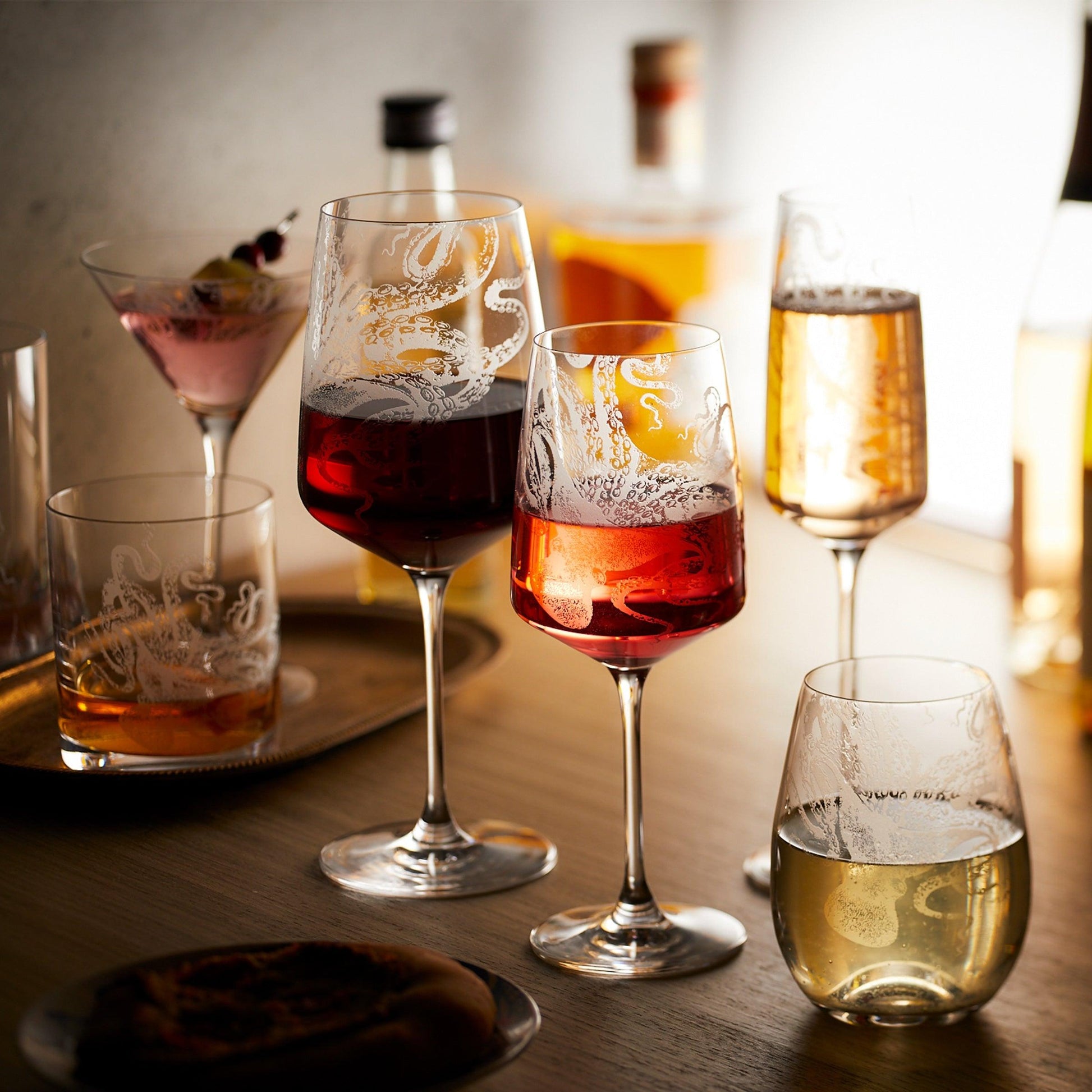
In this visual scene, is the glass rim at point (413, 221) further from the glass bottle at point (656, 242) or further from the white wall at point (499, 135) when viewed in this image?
the glass bottle at point (656, 242)

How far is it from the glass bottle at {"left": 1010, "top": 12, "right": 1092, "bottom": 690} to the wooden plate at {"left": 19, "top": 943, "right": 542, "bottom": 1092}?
0.61m

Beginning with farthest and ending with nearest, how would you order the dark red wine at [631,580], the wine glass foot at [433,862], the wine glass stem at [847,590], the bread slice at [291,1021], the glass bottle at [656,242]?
1. the glass bottle at [656,242]
2. the wine glass stem at [847,590]
3. the wine glass foot at [433,862]
4. the dark red wine at [631,580]
5. the bread slice at [291,1021]

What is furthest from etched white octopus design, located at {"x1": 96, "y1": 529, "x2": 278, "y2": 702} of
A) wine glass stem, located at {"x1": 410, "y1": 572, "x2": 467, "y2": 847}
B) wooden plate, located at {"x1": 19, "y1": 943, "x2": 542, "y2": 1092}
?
wooden plate, located at {"x1": 19, "y1": 943, "x2": 542, "y2": 1092}

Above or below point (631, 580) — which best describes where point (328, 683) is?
below

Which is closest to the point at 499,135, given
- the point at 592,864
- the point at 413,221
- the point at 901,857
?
the point at 413,221

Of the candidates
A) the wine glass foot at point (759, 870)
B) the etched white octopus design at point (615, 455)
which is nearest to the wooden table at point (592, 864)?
the wine glass foot at point (759, 870)

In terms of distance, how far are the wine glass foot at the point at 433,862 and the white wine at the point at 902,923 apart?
19cm

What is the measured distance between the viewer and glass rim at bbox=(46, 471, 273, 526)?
32.4 inches

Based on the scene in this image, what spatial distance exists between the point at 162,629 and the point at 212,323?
241 millimetres

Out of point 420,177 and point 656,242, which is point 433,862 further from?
point 656,242

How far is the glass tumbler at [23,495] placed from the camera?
954 mm

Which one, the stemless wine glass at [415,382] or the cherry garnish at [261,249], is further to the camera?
the cherry garnish at [261,249]

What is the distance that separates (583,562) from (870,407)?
0.26 meters

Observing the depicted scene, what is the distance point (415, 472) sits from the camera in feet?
2.45
